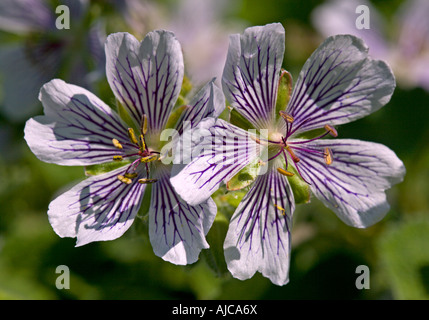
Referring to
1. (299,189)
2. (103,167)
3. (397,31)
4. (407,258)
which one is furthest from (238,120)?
(397,31)

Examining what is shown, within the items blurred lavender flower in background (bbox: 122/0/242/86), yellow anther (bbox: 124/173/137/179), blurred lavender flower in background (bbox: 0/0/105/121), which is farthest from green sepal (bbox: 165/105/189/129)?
blurred lavender flower in background (bbox: 122/0/242/86)

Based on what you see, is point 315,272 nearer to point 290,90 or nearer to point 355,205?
→ point 355,205

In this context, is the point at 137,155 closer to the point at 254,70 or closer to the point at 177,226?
the point at 177,226

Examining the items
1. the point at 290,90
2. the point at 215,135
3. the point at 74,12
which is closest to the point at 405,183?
the point at 290,90

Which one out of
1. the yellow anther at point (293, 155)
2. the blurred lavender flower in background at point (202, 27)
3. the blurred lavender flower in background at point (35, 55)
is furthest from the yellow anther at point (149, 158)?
the blurred lavender flower in background at point (202, 27)

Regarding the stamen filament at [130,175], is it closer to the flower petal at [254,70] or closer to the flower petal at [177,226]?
the flower petal at [177,226]

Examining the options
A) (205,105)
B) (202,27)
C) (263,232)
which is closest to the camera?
(205,105)
